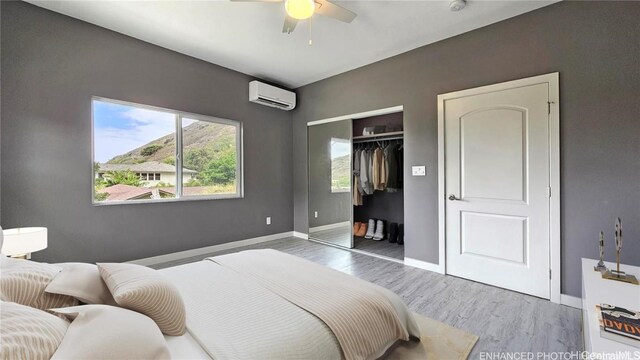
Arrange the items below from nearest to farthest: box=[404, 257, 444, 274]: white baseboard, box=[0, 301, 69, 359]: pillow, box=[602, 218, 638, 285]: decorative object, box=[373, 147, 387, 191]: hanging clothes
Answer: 1. box=[0, 301, 69, 359]: pillow
2. box=[602, 218, 638, 285]: decorative object
3. box=[404, 257, 444, 274]: white baseboard
4. box=[373, 147, 387, 191]: hanging clothes

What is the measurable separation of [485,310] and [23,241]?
12.0ft

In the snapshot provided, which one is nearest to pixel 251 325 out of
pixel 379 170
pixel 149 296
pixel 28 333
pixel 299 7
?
pixel 149 296

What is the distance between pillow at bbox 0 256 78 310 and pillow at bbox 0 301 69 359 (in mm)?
251

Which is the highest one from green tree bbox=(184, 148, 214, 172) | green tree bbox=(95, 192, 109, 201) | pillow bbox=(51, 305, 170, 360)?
green tree bbox=(184, 148, 214, 172)

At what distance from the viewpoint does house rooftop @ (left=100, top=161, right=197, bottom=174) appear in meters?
2.99

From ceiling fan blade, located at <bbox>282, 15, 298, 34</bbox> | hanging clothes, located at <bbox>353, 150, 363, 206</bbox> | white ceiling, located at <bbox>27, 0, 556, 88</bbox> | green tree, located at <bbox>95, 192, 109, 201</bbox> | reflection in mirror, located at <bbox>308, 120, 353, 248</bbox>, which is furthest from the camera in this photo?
hanging clothes, located at <bbox>353, 150, 363, 206</bbox>

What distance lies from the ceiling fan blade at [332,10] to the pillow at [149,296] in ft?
7.10

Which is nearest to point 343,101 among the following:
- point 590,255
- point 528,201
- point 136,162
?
point 528,201

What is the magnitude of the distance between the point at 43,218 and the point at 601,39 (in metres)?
5.27

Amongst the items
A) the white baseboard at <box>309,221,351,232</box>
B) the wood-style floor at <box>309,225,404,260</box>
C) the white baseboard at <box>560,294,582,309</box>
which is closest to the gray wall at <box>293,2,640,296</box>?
the white baseboard at <box>560,294,582,309</box>

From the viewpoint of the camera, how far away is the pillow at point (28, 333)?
639 millimetres

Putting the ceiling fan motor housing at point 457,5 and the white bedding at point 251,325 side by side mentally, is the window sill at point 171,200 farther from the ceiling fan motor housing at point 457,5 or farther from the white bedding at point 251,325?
the ceiling fan motor housing at point 457,5

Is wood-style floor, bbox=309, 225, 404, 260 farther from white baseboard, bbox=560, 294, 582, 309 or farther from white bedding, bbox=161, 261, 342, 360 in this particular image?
white bedding, bbox=161, 261, 342, 360

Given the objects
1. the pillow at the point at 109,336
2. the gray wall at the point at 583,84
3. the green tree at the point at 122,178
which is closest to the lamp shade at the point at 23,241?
the green tree at the point at 122,178
